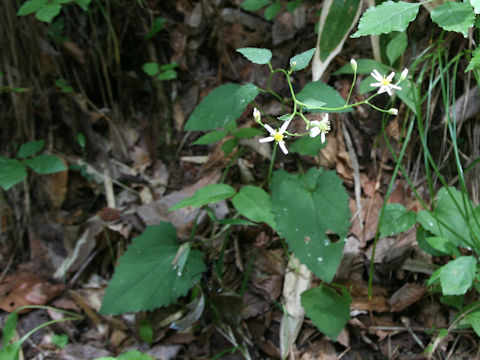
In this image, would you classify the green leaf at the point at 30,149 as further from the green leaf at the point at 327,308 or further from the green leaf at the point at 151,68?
the green leaf at the point at 327,308

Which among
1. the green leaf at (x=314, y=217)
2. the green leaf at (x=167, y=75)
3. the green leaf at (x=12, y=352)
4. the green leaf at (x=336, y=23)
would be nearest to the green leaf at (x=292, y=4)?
the green leaf at (x=336, y=23)

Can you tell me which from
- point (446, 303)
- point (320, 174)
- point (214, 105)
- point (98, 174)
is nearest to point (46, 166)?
point (98, 174)

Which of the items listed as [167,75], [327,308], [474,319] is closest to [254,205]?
[327,308]

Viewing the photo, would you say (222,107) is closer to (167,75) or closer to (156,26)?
(167,75)

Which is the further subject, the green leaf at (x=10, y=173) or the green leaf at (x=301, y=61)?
the green leaf at (x=10, y=173)

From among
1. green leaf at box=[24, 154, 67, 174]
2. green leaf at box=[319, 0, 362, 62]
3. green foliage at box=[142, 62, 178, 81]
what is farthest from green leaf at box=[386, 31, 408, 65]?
green leaf at box=[24, 154, 67, 174]

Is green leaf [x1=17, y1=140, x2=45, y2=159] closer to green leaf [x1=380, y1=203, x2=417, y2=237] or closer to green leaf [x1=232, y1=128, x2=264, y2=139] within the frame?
green leaf [x1=232, y1=128, x2=264, y2=139]

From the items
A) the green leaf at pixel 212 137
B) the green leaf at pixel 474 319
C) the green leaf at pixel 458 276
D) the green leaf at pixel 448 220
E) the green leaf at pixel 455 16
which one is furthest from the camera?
the green leaf at pixel 212 137
